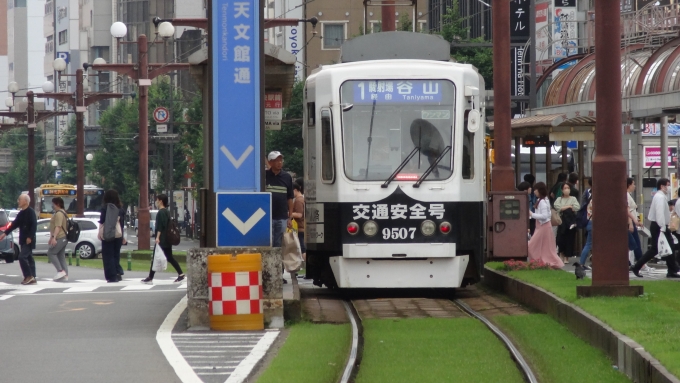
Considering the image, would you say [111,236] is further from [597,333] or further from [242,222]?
[597,333]

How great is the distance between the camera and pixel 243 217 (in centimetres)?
1418

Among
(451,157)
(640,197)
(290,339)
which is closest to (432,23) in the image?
(640,197)

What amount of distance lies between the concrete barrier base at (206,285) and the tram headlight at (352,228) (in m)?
3.15

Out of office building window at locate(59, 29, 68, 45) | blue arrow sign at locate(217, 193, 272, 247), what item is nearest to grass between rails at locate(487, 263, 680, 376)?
blue arrow sign at locate(217, 193, 272, 247)

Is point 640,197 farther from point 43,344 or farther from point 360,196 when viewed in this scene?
point 43,344

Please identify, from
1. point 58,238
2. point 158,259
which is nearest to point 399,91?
point 158,259

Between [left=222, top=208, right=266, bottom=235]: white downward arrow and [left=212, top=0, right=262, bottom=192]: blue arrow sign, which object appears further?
[left=212, top=0, right=262, bottom=192]: blue arrow sign

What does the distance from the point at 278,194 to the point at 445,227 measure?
241 cm

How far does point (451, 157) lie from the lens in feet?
56.8

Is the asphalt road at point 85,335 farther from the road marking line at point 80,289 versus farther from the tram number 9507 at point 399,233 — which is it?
the tram number 9507 at point 399,233

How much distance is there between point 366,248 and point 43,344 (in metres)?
5.31

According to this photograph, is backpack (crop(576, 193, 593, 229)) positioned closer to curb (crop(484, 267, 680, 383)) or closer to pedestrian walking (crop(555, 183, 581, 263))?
pedestrian walking (crop(555, 183, 581, 263))

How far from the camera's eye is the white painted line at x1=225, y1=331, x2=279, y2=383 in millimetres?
10148

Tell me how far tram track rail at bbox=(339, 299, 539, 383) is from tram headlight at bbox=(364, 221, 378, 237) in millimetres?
927
